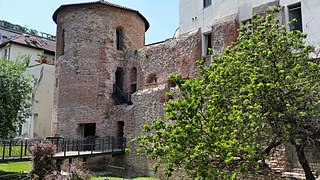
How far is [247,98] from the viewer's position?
8219 mm

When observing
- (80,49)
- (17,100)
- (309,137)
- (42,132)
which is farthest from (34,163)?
(42,132)

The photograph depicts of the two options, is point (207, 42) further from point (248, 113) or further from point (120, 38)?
point (248, 113)

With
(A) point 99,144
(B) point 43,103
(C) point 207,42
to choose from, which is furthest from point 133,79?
(B) point 43,103

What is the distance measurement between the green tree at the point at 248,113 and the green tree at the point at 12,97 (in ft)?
40.8

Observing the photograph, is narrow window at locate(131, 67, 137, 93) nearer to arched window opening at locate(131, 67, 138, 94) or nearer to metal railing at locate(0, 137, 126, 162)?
arched window opening at locate(131, 67, 138, 94)

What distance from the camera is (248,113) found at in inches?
318

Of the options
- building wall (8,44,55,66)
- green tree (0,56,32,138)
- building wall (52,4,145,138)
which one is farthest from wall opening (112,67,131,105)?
building wall (8,44,55,66)

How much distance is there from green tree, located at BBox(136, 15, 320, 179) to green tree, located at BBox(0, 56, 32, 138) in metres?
12.4

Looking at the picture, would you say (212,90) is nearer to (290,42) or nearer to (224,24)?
(290,42)

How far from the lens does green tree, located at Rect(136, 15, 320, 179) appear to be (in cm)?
792

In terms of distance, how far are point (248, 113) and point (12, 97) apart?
15245 mm

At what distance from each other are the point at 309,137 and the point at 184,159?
3357 millimetres

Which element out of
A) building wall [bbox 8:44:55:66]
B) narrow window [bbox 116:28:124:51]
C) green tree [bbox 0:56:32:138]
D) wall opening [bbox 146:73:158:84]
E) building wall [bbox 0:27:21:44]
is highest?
building wall [bbox 0:27:21:44]

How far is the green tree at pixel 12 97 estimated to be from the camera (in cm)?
1825
